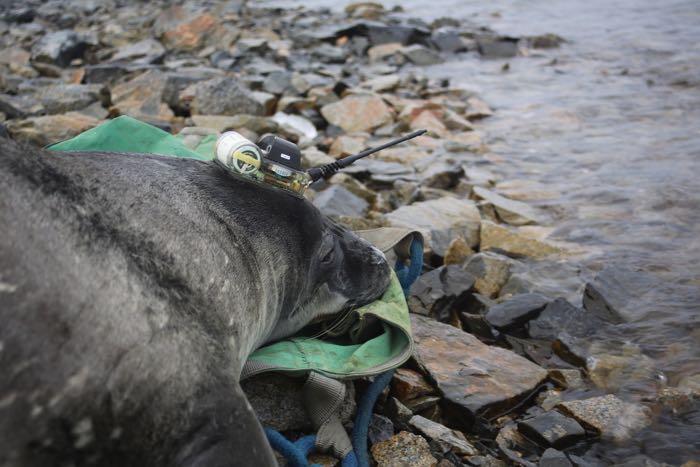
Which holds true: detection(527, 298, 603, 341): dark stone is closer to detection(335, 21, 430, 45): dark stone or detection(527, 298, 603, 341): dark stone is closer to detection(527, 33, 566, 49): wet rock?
detection(527, 33, 566, 49): wet rock

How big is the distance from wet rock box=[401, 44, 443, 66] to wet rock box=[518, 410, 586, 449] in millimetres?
10782

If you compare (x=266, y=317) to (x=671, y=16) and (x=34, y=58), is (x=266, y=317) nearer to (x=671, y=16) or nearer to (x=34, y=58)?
(x=34, y=58)

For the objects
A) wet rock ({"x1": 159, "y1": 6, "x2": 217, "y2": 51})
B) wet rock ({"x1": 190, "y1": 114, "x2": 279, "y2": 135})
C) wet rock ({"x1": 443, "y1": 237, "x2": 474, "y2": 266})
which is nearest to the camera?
wet rock ({"x1": 443, "y1": 237, "x2": 474, "y2": 266})

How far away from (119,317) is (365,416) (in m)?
1.35

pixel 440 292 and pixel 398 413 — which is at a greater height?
pixel 398 413

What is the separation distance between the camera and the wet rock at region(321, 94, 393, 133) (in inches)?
316

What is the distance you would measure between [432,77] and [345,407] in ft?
31.4

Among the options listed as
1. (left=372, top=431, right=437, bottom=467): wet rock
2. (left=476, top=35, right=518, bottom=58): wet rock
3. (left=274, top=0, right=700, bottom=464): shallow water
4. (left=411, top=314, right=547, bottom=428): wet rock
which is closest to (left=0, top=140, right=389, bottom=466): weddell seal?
(left=372, top=431, right=437, bottom=467): wet rock

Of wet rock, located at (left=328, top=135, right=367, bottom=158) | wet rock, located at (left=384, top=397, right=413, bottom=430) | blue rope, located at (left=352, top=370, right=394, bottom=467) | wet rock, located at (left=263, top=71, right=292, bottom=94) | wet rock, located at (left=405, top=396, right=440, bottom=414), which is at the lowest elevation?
wet rock, located at (left=263, top=71, right=292, bottom=94)

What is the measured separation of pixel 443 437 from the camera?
2.89 meters

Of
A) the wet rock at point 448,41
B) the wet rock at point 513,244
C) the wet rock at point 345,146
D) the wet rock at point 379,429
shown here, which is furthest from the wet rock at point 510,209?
the wet rock at point 448,41

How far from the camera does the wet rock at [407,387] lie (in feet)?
10.4

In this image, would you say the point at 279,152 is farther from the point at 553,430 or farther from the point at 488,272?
the point at 488,272

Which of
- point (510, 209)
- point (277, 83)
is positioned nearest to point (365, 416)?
point (510, 209)
